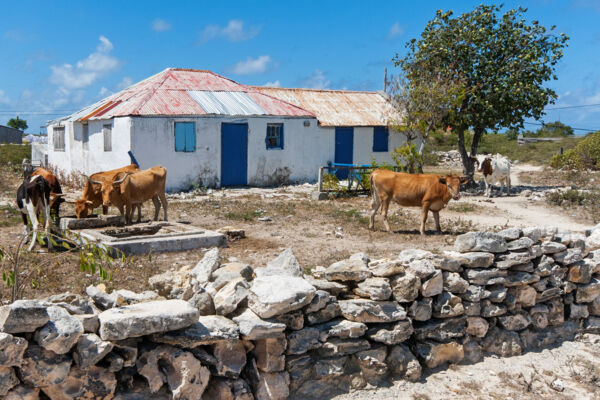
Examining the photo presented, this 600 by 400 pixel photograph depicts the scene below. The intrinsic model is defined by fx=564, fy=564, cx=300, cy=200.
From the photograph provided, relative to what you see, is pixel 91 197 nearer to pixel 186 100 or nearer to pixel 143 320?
pixel 143 320

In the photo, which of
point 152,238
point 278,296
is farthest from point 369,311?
point 152,238

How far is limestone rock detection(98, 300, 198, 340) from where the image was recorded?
425 cm

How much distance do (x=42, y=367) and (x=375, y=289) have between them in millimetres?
3064

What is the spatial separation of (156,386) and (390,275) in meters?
2.59

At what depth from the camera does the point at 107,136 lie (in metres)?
19.9

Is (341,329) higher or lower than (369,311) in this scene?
lower

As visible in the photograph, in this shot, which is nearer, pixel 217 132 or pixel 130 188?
pixel 130 188


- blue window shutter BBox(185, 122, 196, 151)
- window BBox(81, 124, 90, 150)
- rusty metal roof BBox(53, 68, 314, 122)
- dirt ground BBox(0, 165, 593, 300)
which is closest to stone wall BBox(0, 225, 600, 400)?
dirt ground BBox(0, 165, 593, 300)

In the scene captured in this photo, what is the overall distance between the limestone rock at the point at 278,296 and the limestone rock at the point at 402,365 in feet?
4.13

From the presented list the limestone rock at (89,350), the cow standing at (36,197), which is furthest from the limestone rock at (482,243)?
the cow standing at (36,197)

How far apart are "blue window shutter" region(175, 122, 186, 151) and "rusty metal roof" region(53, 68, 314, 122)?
0.46 meters

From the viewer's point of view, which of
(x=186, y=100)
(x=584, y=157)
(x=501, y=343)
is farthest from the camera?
(x=584, y=157)

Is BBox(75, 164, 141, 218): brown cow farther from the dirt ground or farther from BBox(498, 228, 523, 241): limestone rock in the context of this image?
BBox(498, 228, 523, 241): limestone rock

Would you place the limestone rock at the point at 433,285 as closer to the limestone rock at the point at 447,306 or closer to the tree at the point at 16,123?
the limestone rock at the point at 447,306
